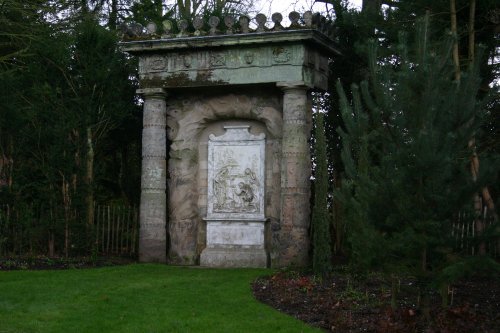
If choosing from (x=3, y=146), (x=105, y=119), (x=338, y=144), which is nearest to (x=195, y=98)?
(x=105, y=119)

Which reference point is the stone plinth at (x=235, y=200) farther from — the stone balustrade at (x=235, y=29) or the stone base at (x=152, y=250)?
the stone balustrade at (x=235, y=29)

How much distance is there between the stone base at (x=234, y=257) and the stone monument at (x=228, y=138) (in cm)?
2

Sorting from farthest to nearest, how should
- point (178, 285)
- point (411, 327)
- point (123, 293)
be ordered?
point (178, 285)
point (123, 293)
point (411, 327)

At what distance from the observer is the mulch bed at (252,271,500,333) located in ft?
23.1

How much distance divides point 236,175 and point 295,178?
4.72 ft

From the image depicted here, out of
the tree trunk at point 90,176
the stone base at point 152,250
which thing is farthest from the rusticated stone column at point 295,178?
the tree trunk at point 90,176

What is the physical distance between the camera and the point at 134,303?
8.80m

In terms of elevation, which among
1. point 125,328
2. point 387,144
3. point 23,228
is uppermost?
point 387,144

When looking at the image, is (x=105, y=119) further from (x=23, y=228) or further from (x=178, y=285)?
(x=178, y=285)

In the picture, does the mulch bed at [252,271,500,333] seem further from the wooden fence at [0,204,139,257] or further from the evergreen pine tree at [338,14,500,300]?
the wooden fence at [0,204,139,257]

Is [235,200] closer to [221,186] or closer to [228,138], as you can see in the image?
Result: [221,186]

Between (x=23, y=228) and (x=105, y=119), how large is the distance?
108 inches

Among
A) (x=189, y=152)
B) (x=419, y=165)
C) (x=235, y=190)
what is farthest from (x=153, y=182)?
(x=419, y=165)

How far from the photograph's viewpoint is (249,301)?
882cm
